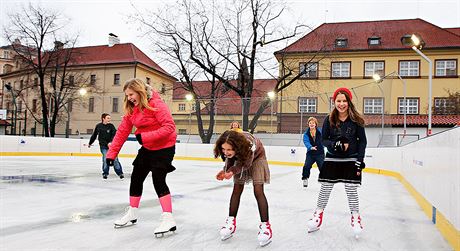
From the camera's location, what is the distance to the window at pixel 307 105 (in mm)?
14836

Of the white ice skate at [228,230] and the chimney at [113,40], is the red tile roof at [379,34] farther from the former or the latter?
the white ice skate at [228,230]

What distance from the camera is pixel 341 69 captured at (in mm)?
34281

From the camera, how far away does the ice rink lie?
10.1ft

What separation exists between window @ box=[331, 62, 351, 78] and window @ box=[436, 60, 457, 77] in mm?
7137

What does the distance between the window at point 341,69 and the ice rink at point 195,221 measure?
2897cm

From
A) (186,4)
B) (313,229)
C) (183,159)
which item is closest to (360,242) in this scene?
(313,229)

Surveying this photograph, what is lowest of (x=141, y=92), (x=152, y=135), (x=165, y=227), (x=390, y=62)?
(x=165, y=227)

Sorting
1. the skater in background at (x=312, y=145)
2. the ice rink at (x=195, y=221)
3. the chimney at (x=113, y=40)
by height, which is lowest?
the ice rink at (x=195, y=221)

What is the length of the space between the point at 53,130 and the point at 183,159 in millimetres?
8480

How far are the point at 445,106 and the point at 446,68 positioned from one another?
4.56 metres

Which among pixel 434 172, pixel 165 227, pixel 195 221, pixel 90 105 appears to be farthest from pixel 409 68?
pixel 165 227

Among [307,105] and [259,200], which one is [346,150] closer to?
[259,200]

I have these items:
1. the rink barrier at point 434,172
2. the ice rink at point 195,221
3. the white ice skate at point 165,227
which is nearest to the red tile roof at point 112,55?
the rink barrier at point 434,172

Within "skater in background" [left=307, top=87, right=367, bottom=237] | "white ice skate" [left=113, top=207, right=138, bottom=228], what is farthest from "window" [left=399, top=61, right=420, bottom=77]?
"white ice skate" [left=113, top=207, right=138, bottom=228]
